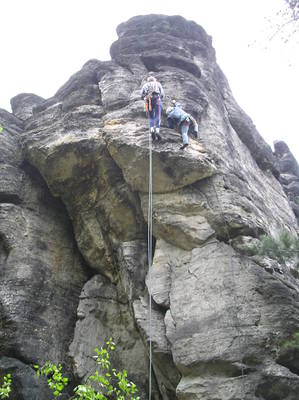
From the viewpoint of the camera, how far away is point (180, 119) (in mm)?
10109

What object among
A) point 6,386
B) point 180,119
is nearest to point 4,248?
point 6,386

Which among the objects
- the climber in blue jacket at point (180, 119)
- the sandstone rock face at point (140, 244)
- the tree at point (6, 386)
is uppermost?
the climber in blue jacket at point (180, 119)

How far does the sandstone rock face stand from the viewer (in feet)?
23.1

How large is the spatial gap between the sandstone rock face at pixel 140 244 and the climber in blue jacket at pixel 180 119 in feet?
0.67

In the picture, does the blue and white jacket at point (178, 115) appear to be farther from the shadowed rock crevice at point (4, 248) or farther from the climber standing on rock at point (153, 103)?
the shadowed rock crevice at point (4, 248)

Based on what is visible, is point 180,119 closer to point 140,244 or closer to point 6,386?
point 140,244

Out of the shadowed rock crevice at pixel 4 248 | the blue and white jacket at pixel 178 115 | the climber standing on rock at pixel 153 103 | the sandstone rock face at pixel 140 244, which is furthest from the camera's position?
the shadowed rock crevice at pixel 4 248

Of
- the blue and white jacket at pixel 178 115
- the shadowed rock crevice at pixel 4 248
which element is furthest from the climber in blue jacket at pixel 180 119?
the shadowed rock crevice at pixel 4 248

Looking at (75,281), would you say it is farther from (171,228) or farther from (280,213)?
(280,213)

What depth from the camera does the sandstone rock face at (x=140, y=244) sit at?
705 cm

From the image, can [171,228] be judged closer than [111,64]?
Yes

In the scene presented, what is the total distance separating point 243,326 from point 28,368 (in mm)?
4500

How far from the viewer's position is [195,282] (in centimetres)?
802

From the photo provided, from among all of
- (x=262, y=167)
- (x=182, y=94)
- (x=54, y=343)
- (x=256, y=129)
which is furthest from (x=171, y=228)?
Result: (x=256, y=129)
